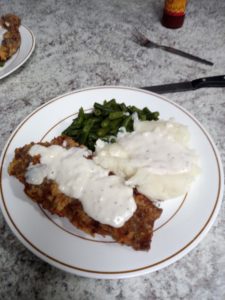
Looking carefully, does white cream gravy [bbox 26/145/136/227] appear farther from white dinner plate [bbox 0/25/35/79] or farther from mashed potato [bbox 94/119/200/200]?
white dinner plate [bbox 0/25/35/79]

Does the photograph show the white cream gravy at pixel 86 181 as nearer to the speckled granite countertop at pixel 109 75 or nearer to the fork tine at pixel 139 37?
the speckled granite countertop at pixel 109 75

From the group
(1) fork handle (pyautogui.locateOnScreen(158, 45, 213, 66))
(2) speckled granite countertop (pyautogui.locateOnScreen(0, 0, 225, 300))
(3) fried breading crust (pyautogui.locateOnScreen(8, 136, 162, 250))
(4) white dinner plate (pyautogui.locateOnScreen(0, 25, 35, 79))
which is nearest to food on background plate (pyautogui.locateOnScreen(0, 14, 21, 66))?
(4) white dinner plate (pyautogui.locateOnScreen(0, 25, 35, 79))

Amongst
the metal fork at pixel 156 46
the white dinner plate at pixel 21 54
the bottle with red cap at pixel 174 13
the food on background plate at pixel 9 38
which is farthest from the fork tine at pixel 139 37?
the food on background plate at pixel 9 38

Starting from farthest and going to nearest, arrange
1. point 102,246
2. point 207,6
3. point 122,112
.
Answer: point 207,6, point 122,112, point 102,246

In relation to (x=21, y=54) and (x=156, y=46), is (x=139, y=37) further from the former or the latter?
(x=21, y=54)

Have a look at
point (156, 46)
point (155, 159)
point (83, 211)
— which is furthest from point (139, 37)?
point (83, 211)

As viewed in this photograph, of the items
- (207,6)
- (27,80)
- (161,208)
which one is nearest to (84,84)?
(27,80)

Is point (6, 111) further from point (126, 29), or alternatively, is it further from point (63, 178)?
point (126, 29)

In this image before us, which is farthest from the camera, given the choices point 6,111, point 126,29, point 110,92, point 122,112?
point 126,29
